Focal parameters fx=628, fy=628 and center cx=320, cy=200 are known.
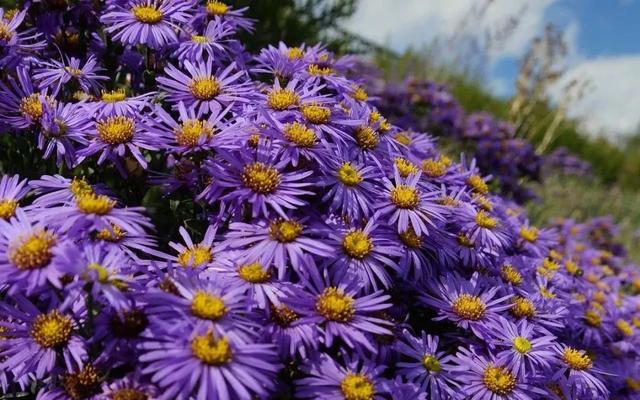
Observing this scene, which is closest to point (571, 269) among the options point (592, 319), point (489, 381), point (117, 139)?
point (592, 319)

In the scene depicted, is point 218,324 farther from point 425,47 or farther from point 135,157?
point 425,47

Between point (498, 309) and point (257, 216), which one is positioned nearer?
point (257, 216)

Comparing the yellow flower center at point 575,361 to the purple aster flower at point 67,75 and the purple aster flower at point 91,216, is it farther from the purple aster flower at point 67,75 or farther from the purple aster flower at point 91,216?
the purple aster flower at point 67,75

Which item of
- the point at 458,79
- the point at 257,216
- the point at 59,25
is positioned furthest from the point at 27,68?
the point at 458,79

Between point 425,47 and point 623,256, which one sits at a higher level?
point 425,47

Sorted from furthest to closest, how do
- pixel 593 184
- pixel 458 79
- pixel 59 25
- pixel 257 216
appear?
pixel 458 79 → pixel 593 184 → pixel 59 25 → pixel 257 216

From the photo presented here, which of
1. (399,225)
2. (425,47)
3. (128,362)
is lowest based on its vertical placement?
(128,362)

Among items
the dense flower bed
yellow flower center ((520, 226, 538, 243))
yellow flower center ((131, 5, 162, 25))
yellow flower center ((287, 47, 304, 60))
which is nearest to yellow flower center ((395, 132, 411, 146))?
the dense flower bed

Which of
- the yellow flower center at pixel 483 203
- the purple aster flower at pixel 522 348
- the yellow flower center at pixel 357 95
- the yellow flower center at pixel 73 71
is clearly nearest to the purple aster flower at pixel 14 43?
the yellow flower center at pixel 73 71
